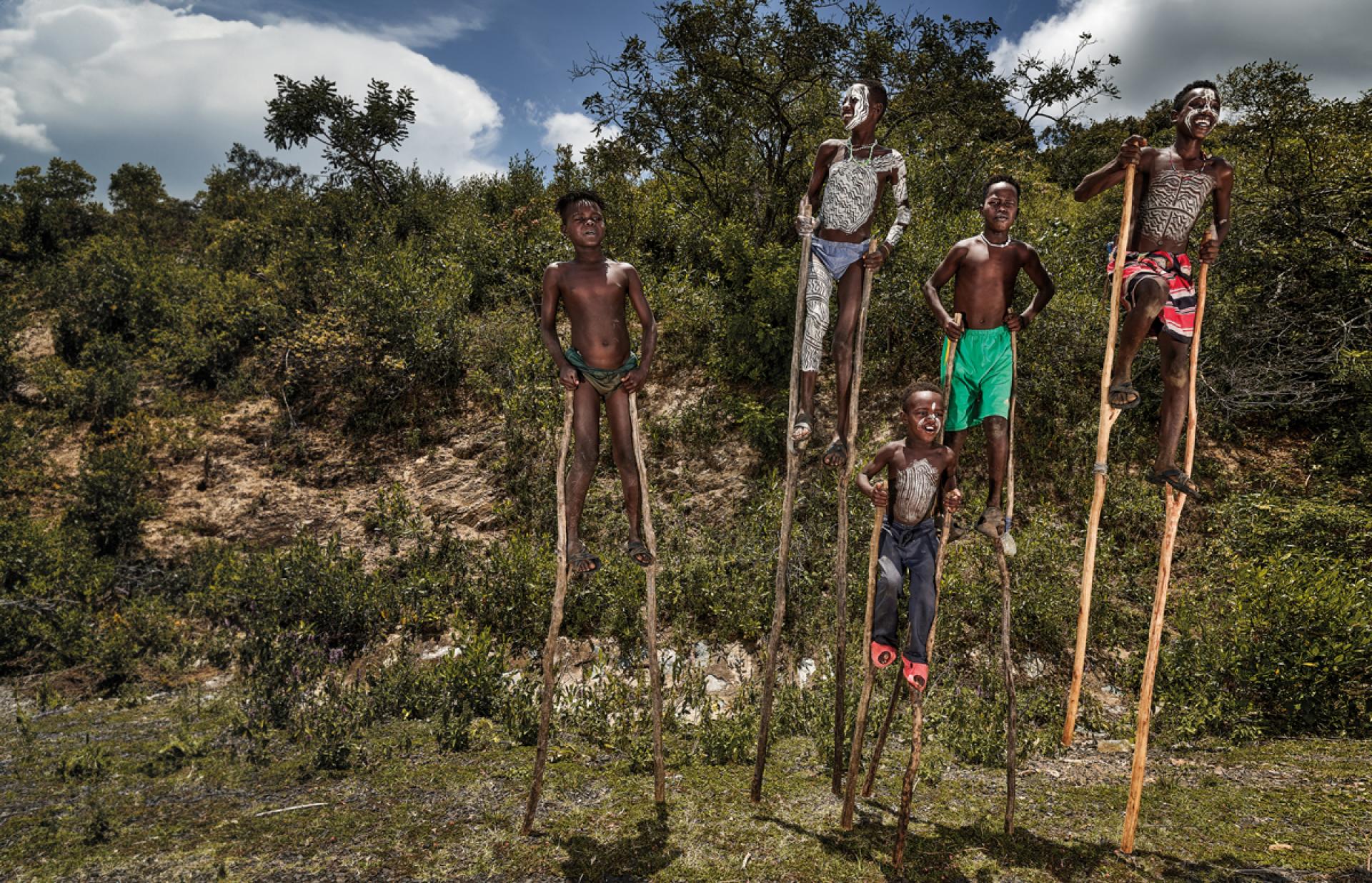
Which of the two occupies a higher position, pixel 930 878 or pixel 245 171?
pixel 245 171

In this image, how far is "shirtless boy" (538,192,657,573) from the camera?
4.17 m

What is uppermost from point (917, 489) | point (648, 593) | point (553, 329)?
point (553, 329)

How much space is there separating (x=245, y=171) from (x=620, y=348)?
106 ft

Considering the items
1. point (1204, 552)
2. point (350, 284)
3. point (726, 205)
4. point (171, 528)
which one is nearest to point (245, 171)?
point (350, 284)

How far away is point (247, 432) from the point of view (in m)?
10.4

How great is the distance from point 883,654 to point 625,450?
1.96m

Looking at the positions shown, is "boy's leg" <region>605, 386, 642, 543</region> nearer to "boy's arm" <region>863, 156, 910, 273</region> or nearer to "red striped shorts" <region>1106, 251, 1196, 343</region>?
"boy's arm" <region>863, 156, 910, 273</region>

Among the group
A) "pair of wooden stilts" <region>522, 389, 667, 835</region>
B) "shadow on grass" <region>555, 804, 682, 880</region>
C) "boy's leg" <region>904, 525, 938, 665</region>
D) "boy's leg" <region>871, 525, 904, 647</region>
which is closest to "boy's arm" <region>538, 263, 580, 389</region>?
"pair of wooden stilts" <region>522, 389, 667, 835</region>

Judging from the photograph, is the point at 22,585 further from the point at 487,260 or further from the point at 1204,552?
the point at 1204,552

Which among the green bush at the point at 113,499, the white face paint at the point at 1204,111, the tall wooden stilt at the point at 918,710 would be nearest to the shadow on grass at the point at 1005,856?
the tall wooden stilt at the point at 918,710

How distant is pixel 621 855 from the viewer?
3932 mm

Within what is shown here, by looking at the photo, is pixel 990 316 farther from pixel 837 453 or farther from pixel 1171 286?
pixel 837 453

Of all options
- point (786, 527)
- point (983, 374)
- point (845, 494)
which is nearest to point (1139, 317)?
point (983, 374)

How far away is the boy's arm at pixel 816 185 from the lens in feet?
14.2
